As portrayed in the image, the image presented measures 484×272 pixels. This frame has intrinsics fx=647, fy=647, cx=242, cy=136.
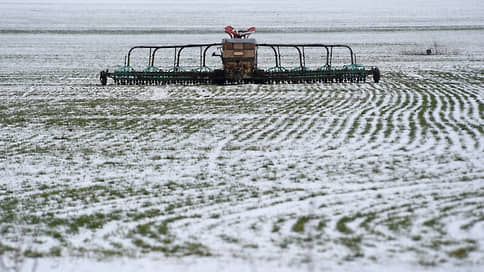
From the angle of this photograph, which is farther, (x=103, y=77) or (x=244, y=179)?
(x=103, y=77)

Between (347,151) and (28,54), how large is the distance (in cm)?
3124

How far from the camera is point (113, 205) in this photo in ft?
28.5

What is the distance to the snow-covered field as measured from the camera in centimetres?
686

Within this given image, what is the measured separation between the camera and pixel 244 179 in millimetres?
9984

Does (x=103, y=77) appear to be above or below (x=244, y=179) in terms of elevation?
above

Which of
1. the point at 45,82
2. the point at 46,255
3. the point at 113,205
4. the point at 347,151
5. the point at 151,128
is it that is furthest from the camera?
the point at 45,82

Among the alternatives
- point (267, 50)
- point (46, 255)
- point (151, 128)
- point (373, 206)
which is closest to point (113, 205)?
point (46, 255)

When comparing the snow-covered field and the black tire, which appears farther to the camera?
the black tire

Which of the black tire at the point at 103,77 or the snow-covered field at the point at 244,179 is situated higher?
the black tire at the point at 103,77

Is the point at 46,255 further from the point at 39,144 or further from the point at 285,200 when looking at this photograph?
the point at 39,144

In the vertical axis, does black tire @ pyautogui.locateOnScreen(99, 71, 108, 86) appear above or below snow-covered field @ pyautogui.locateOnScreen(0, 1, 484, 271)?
above

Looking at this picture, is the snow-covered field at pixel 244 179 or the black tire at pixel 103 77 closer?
the snow-covered field at pixel 244 179

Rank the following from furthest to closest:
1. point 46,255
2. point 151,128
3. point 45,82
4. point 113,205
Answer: point 45,82 < point 151,128 < point 113,205 < point 46,255

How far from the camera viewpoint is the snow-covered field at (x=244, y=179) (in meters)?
6.86
